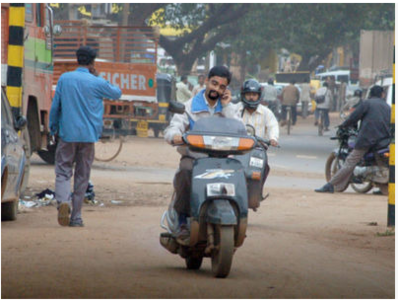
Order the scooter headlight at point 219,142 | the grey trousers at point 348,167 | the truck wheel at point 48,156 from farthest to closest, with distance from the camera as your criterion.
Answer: the truck wheel at point 48,156, the grey trousers at point 348,167, the scooter headlight at point 219,142

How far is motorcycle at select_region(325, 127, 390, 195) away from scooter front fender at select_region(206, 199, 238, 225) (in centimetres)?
903

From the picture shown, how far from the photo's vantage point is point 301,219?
456 inches

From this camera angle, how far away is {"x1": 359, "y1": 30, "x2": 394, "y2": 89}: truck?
35562 millimetres

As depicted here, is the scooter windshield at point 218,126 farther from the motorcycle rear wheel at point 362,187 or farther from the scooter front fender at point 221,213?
the motorcycle rear wheel at point 362,187

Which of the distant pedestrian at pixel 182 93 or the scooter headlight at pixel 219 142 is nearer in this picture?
the scooter headlight at pixel 219 142

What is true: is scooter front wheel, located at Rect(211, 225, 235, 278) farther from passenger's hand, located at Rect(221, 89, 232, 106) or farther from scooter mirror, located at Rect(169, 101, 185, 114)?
passenger's hand, located at Rect(221, 89, 232, 106)

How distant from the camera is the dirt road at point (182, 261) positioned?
624cm

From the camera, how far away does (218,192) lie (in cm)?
666

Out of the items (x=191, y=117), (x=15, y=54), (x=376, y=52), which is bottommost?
(x=191, y=117)

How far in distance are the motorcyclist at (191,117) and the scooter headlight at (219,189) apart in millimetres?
297

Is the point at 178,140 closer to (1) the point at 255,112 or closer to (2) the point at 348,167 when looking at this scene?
(1) the point at 255,112

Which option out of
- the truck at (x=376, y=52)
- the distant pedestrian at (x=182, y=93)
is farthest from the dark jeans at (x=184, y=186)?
the truck at (x=376, y=52)

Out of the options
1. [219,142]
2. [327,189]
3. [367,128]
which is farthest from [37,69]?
[219,142]

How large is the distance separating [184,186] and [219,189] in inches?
14.5
